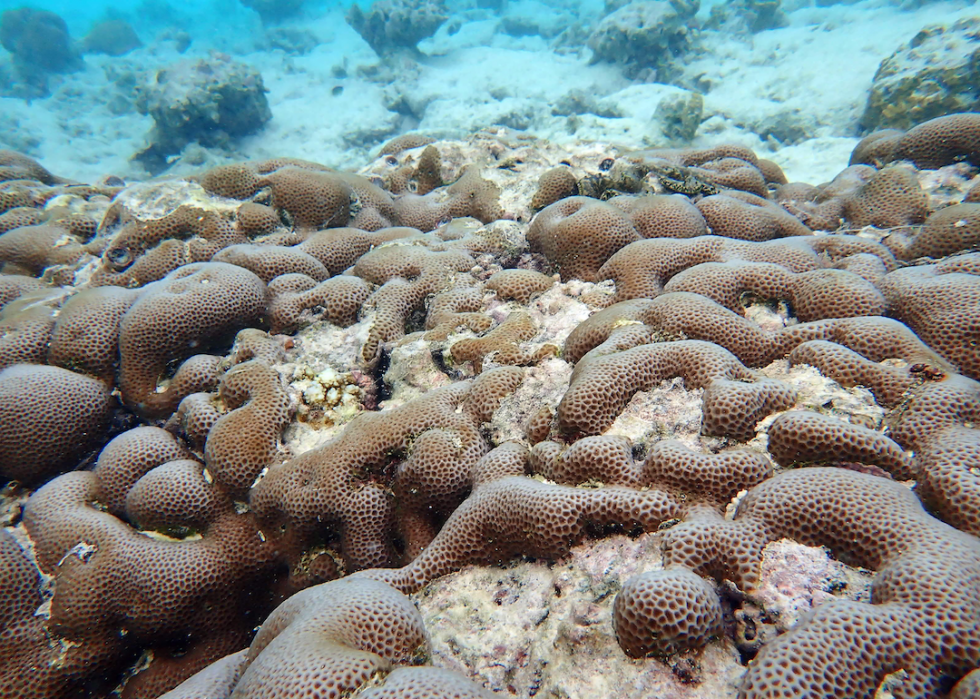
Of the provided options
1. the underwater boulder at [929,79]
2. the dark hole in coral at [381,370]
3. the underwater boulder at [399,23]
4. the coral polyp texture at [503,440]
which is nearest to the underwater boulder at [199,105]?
the underwater boulder at [399,23]

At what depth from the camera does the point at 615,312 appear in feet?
10.7

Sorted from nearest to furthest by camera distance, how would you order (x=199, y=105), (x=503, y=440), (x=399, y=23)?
(x=503, y=440), (x=199, y=105), (x=399, y=23)

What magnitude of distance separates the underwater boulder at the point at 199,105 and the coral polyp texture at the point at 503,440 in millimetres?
10586

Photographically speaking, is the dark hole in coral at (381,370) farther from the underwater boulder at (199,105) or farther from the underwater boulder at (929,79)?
the underwater boulder at (199,105)

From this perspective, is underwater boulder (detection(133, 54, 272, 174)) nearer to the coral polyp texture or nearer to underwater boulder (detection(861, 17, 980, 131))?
the coral polyp texture

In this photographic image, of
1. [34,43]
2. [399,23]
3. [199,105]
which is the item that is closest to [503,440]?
[199,105]

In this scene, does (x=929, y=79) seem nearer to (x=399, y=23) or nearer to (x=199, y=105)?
(x=399, y=23)

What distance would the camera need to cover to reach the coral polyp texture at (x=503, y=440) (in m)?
1.67

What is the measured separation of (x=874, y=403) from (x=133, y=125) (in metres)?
24.6

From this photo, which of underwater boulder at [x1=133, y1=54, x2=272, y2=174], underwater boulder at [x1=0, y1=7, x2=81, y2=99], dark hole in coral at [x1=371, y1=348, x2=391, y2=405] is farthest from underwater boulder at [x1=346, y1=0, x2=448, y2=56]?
dark hole in coral at [x1=371, y1=348, x2=391, y2=405]

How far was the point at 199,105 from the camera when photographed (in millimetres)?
13617

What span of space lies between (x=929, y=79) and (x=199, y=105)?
Answer: 18.2m

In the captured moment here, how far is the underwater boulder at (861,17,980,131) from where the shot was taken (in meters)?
9.26

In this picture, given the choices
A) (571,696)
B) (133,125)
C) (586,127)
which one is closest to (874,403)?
(571,696)
